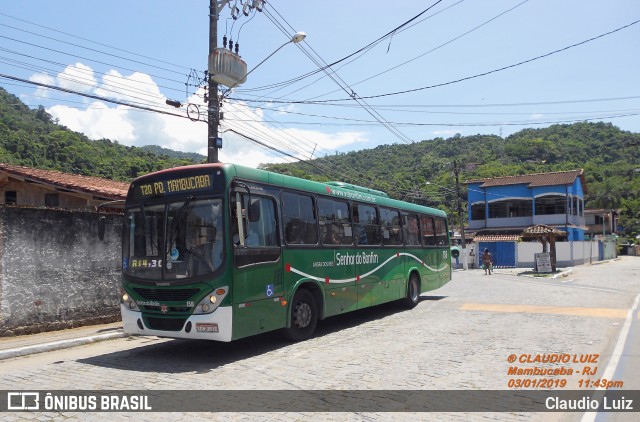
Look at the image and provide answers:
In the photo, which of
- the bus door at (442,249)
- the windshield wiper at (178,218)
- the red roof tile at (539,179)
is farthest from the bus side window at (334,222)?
the red roof tile at (539,179)

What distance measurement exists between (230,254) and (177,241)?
967 millimetres

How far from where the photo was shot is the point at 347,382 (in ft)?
22.3

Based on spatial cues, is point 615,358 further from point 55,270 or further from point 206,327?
point 55,270

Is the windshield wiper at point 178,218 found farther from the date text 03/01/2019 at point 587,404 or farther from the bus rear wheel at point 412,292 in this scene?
the bus rear wheel at point 412,292

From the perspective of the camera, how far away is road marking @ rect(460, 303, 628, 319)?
44.8 feet

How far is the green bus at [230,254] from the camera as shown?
26.3 feet

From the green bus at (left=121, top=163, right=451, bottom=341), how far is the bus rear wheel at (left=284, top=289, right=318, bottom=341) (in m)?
0.02

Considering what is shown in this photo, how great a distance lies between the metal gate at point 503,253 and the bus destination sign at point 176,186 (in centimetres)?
3697

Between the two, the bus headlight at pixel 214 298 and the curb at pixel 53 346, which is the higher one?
the bus headlight at pixel 214 298

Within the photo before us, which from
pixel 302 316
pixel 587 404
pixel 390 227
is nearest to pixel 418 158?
pixel 390 227

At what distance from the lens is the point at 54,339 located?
9.88 meters

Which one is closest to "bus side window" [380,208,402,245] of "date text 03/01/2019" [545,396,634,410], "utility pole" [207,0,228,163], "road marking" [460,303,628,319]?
"road marking" [460,303,628,319]

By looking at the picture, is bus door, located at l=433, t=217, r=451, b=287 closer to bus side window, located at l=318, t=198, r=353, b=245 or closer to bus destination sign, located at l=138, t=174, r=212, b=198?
bus side window, located at l=318, t=198, r=353, b=245

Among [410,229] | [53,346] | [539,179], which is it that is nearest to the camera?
[53,346]
